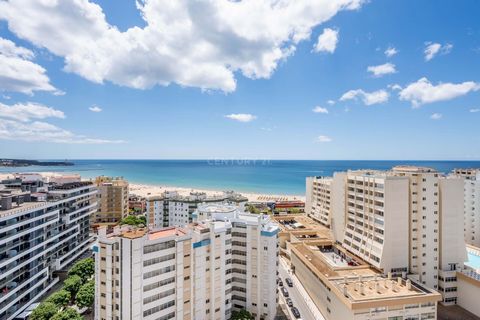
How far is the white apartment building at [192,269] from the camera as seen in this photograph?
28766mm

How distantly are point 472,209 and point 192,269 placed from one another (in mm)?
62595

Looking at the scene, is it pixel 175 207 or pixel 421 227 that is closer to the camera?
pixel 421 227

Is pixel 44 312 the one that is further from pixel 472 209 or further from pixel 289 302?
pixel 472 209

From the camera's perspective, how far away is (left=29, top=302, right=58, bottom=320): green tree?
32.4 metres

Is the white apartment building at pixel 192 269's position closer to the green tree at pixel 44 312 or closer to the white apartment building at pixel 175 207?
the green tree at pixel 44 312

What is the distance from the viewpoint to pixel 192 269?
3250 cm

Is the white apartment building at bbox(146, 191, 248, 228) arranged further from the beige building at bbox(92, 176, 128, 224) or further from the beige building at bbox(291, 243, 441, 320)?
the beige building at bbox(291, 243, 441, 320)

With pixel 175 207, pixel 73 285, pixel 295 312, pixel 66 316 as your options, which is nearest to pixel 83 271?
pixel 73 285

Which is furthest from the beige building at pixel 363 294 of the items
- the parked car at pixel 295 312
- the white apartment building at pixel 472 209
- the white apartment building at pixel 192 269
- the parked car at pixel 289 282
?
the white apartment building at pixel 472 209

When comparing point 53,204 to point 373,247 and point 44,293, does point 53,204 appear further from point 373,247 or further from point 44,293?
point 373,247

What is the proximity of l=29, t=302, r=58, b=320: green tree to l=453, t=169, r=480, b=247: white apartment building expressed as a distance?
7584 centimetres

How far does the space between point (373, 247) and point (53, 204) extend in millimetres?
51259

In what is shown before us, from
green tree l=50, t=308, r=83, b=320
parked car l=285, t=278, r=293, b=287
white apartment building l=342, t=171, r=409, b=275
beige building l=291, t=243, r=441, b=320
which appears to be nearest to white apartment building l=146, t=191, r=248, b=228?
parked car l=285, t=278, r=293, b=287

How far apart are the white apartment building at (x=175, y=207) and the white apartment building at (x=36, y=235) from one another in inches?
617
